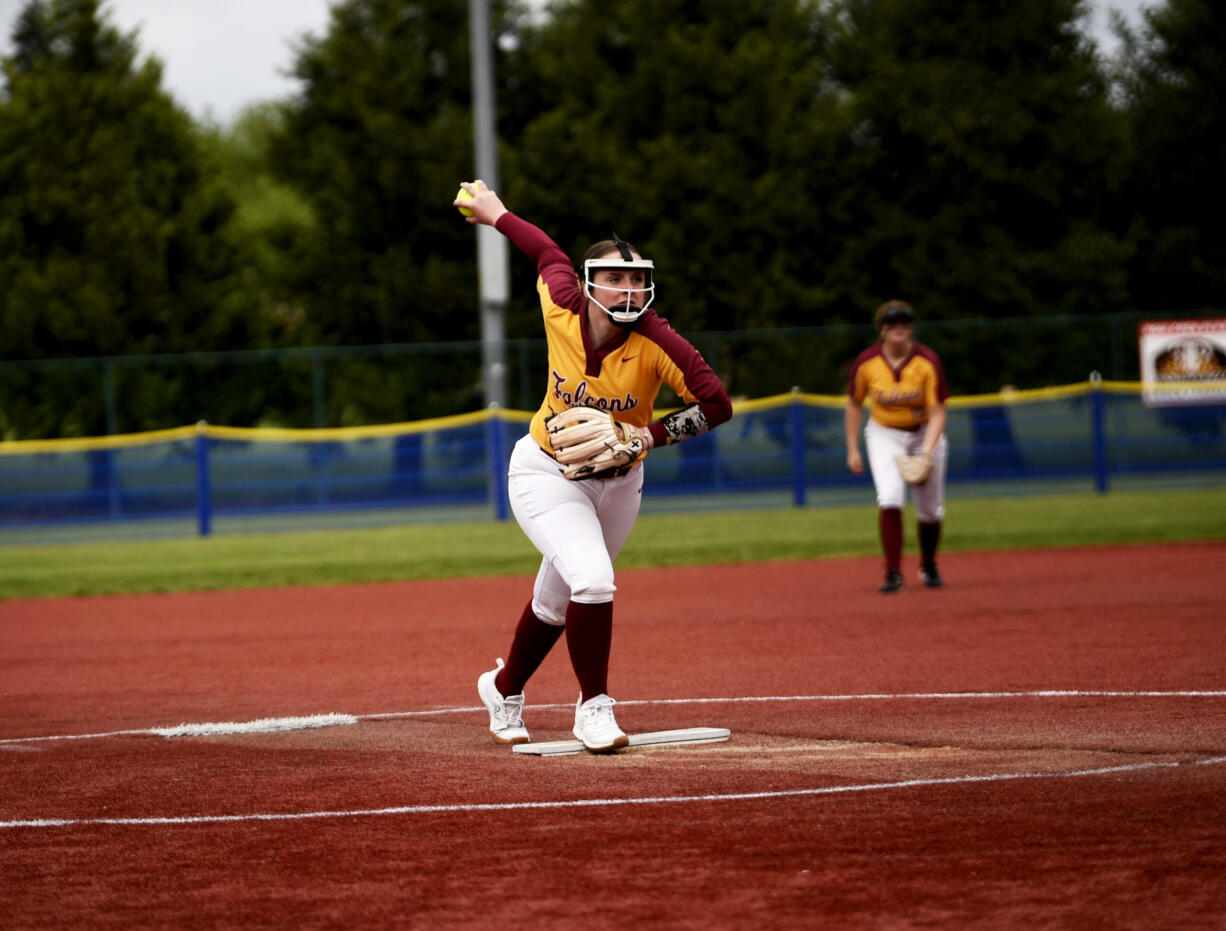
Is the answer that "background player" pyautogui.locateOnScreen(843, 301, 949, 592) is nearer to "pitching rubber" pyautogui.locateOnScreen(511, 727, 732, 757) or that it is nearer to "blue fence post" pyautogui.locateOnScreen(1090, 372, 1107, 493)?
"pitching rubber" pyautogui.locateOnScreen(511, 727, 732, 757)

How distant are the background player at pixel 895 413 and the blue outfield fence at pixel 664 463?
1043 cm

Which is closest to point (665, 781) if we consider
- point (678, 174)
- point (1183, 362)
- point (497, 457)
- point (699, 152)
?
point (497, 457)

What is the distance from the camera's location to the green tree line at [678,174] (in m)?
33.6

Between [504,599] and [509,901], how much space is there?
9333 mm

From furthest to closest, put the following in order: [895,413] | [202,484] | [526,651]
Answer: [202,484] < [895,413] < [526,651]

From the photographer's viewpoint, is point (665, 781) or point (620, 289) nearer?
point (665, 781)

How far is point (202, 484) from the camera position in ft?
73.7

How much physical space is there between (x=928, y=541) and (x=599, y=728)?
6.98 meters

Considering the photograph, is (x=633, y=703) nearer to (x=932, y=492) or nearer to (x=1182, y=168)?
(x=932, y=492)

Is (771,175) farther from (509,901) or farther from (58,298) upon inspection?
(509,901)

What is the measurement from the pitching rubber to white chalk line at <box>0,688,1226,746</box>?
1.10 metres

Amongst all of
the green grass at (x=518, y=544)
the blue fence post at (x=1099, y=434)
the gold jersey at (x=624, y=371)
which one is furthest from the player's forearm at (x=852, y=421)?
the blue fence post at (x=1099, y=434)

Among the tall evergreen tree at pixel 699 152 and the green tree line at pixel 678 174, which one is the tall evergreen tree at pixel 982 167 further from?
the tall evergreen tree at pixel 699 152

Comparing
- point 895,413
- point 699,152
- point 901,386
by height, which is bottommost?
point 895,413
